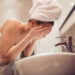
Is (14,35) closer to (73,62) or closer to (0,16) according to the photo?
(73,62)

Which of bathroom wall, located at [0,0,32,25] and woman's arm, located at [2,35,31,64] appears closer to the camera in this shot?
woman's arm, located at [2,35,31,64]

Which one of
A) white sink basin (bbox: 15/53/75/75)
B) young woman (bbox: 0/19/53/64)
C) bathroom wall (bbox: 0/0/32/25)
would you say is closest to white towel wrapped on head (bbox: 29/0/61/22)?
young woman (bbox: 0/19/53/64)

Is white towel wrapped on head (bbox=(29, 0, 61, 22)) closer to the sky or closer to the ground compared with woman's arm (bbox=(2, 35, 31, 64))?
closer to the sky

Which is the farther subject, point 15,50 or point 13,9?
point 13,9

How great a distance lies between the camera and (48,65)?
19.5 inches

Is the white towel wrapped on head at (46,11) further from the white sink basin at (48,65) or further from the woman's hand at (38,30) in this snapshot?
the white sink basin at (48,65)

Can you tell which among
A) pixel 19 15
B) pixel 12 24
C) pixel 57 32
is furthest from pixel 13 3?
pixel 12 24

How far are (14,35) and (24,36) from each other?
0.05 metres

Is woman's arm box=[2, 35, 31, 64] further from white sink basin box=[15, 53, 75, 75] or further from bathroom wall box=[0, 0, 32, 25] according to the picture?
bathroom wall box=[0, 0, 32, 25]

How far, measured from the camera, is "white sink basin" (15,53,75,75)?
0.48 m

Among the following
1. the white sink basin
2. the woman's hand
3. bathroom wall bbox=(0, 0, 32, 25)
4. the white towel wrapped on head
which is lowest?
the white sink basin

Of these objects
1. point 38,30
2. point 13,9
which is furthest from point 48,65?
point 13,9

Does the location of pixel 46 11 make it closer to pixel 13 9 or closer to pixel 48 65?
pixel 48 65

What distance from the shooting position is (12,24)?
2.03 feet
